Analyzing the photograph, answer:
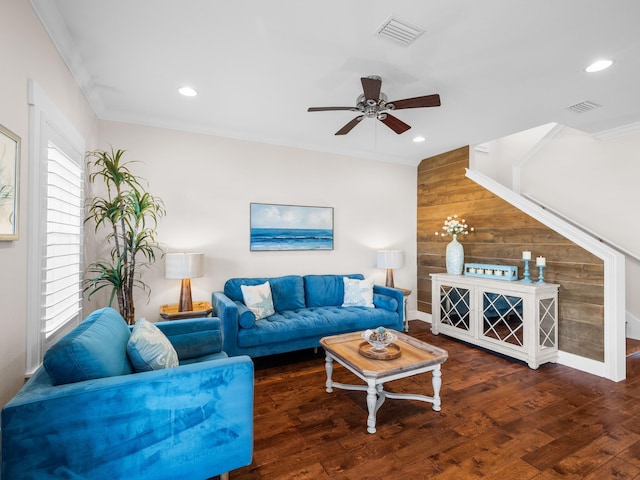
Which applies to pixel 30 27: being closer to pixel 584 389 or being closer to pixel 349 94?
pixel 349 94

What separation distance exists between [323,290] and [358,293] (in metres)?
0.46

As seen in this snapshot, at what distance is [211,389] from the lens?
61.2 inches

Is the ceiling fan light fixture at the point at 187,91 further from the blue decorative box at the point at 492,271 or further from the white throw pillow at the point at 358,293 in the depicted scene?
the blue decorative box at the point at 492,271

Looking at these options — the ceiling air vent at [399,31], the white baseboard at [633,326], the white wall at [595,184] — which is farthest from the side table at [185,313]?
the white baseboard at [633,326]

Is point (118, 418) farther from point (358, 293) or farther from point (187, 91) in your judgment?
point (358, 293)

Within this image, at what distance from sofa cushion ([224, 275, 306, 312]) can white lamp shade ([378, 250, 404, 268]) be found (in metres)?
1.21

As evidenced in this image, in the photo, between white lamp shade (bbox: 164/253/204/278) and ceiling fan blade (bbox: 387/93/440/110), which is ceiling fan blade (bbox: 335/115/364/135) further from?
white lamp shade (bbox: 164/253/204/278)

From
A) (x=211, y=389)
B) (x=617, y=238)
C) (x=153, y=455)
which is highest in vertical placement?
(x=617, y=238)

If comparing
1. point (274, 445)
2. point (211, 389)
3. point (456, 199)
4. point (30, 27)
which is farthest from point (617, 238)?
point (30, 27)

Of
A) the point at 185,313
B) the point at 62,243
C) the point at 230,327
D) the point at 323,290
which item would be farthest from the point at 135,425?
the point at 323,290

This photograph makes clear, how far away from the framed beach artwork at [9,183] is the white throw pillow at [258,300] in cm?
212

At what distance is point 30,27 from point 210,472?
254cm

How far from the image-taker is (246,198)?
4.05m

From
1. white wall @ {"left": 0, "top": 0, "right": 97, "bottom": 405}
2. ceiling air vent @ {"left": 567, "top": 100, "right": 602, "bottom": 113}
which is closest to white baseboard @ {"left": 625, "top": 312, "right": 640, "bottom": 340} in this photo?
ceiling air vent @ {"left": 567, "top": 100, "right": 602, "bottom": 113}
